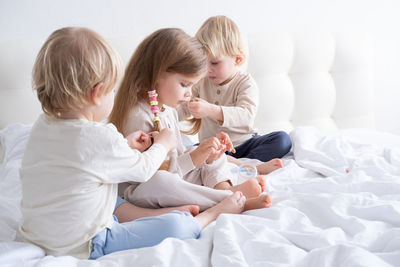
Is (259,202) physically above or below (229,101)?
below

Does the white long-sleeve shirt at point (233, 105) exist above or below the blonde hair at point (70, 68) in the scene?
below

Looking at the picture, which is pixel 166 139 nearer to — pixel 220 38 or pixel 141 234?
pixel 141 234

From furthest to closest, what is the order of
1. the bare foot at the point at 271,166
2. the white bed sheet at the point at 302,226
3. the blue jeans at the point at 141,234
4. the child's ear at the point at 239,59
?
the child's ear at the point at 239,59, the bare foot at the point at 271,166, the blue jeans at the point at 141,234, the white bed sheet at the point at 302,226

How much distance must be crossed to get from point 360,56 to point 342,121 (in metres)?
0.36

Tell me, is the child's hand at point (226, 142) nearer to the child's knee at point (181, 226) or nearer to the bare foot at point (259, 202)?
the bare foot at point (259, 202)

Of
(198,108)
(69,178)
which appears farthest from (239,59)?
(69,178)

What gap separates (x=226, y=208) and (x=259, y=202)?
0.10 metres

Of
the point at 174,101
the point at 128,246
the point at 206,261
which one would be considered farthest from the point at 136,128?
the point at 206,261

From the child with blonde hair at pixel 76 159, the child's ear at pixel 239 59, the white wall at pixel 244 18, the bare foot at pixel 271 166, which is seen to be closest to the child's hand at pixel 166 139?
the child with blonde hair at pixel 76 159

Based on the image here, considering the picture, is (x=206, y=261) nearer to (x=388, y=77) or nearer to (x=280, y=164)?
(x=280, y=164)

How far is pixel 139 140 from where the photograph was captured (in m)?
1.25

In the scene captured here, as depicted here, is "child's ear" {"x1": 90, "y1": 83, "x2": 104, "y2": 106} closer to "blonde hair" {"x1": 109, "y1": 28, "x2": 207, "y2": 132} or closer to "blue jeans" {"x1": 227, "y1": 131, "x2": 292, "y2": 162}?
"blonde hair" {"x1": 109, "y1": 28, "x2": 207, "y2": 132}

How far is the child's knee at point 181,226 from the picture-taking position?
990 mm

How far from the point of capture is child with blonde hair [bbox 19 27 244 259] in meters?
0.91
